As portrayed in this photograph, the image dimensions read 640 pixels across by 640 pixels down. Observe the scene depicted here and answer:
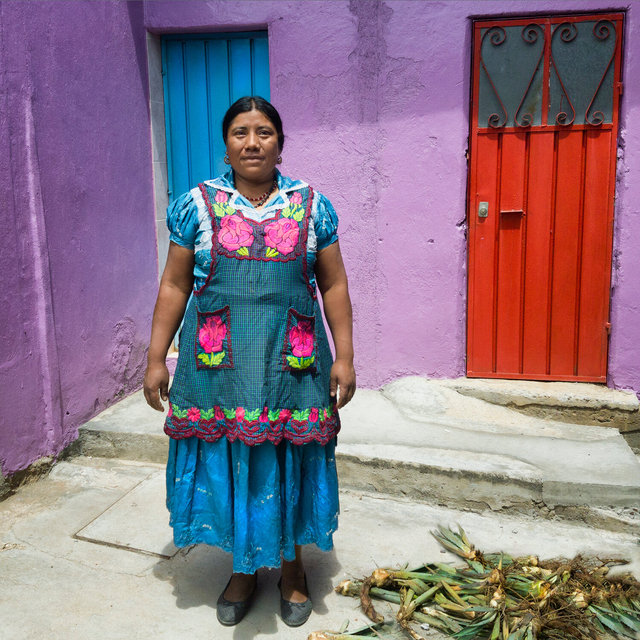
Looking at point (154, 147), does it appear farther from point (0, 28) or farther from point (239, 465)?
point (239, 465)

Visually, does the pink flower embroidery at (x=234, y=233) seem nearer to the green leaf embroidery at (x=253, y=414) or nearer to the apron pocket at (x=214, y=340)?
the apron pocket at (x=214, y=340)

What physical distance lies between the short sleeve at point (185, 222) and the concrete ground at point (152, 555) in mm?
1433

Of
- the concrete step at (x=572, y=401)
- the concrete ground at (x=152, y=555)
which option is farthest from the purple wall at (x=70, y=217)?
the concrete step at (x=572, y=401)

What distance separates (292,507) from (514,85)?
10.3ft

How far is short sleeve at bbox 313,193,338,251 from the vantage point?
2412 millimetres

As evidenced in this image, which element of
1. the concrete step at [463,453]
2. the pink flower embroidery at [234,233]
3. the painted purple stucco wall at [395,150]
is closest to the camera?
the pink flower embroidery at [234,233]

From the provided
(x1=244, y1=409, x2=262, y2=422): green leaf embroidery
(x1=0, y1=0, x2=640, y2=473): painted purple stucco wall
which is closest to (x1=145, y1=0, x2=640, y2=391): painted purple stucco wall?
(x1=0, y1=0, x2=640, y2=473): painted purple stucco wall

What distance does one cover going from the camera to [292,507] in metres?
2.43

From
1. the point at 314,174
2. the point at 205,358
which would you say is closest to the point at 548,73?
the point at 314,174

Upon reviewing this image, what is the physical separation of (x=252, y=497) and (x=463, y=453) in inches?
63.3

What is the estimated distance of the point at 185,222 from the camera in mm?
2352

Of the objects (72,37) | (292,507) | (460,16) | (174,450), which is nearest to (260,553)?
(292,507)

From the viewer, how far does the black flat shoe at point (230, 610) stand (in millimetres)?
2531

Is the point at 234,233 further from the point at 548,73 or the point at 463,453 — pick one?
the point at 548,73
